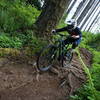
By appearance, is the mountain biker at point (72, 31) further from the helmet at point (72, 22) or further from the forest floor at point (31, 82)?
the forest floor at point (31, 82)

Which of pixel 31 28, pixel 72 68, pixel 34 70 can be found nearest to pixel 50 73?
pixel 34 70

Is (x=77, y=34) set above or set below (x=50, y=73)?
above

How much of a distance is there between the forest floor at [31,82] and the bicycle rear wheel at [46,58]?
22cm

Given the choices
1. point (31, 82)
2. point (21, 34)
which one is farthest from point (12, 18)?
point (31, 82)

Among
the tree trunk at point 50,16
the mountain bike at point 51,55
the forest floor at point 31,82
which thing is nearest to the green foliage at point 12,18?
the tree trunk at point 50,16

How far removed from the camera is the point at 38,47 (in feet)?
24.1

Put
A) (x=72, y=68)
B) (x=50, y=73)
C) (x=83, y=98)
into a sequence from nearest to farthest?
(x=83, y=98), (x=50, y=73), (x=72, y=68)

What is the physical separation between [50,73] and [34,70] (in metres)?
0.77

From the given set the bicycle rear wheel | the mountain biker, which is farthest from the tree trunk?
the bicycle rear wheel

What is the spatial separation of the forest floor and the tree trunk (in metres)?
1.59

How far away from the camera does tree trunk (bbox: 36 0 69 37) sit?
7723 millimetres

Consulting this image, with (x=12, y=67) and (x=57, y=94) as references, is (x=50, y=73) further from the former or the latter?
(x=12, y=67)

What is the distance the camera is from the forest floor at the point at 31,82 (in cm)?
537

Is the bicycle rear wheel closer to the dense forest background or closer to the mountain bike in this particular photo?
the mountain bike
